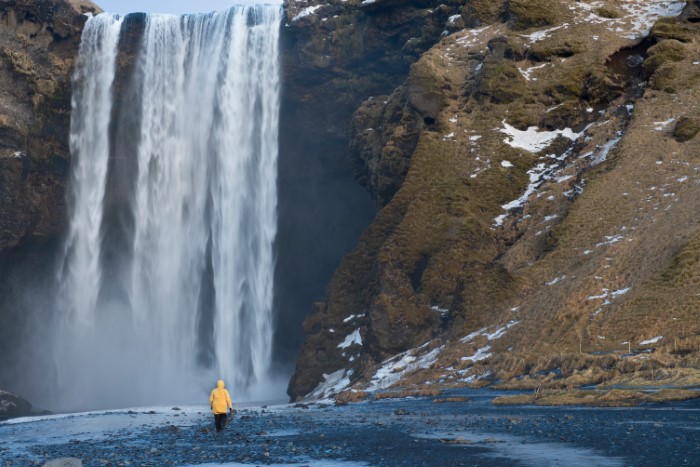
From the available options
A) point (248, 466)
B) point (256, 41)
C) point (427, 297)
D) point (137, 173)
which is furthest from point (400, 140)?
point (248, 466)

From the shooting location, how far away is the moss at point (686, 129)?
47.5m

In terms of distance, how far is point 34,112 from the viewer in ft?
222

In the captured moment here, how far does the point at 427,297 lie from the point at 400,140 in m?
15.0

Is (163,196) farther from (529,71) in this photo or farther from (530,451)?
(530,451)

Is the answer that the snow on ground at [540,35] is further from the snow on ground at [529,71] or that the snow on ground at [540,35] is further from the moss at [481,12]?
the moss at [481,12]

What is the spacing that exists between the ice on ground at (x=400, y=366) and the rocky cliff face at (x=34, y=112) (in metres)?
37.7

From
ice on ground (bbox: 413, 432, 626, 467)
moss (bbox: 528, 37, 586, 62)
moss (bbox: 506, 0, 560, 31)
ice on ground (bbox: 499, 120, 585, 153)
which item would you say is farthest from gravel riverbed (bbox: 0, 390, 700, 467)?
moss (bbox: 506, 0, 560, 31)

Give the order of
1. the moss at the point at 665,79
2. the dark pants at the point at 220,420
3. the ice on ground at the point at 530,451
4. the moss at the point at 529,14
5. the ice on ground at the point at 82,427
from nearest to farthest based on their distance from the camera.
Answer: the ice on ground at the point at 530,451
the dark pants at the point at 220,420
the ice on ground at the point at 82,427
the moss at the point at 665,79
the moss at the point at 529,14

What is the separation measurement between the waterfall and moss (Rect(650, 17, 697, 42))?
94.1 ft

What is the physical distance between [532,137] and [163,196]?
30.0 m

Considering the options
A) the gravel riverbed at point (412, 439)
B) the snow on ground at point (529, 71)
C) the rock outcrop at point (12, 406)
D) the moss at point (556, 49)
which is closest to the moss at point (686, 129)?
the snow on ground at point (529, 71)

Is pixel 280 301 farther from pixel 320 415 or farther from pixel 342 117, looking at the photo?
pixel 320 415

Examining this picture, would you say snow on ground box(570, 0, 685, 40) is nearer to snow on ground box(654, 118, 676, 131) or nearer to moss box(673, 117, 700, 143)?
snow on ground box(654, 118, 676, 131)

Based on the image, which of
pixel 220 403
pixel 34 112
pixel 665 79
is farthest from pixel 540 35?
pixel 220 403
